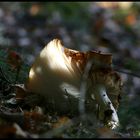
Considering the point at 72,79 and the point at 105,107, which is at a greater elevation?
the point at 72,79

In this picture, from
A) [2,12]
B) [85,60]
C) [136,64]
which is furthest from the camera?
[2,12]

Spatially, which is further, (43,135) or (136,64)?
(136,64)

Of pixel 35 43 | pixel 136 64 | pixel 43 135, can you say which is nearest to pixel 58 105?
pixel 43 135

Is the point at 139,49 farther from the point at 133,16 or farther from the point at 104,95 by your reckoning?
the point at 104,95

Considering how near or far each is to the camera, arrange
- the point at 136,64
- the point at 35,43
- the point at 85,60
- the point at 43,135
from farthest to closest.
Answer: the point at 35,43
the point at 136,64
the point at 85,60
the point at 43,135

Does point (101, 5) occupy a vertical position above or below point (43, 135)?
above
